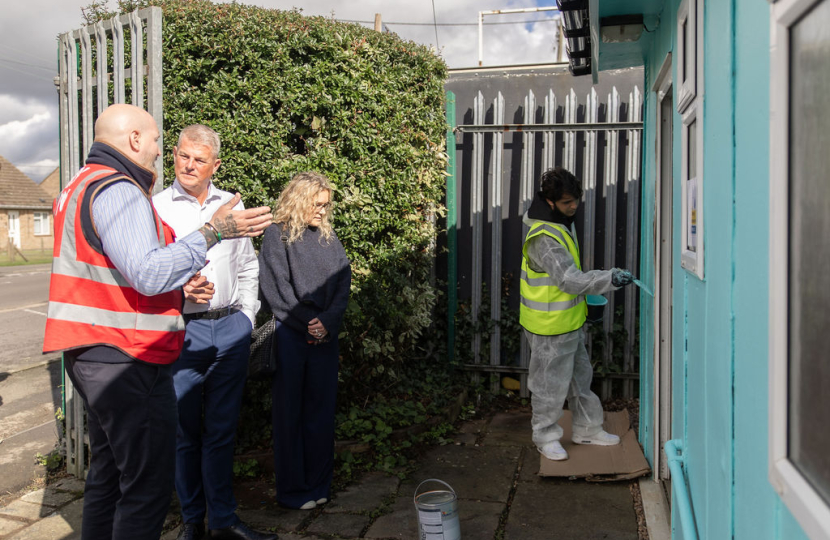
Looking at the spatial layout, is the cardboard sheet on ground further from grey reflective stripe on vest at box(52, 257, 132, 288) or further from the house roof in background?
the house roof in background

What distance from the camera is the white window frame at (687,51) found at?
89.1 inches

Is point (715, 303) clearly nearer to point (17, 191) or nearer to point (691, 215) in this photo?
point (691, 215)

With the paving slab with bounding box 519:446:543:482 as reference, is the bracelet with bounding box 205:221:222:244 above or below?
above

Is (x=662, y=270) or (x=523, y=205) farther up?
(x=523, y=205)

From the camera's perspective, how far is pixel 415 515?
3738 millimetres

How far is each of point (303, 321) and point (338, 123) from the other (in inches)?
67.4

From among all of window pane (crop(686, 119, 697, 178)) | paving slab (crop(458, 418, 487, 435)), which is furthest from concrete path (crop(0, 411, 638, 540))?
window pane (crop(686, 119, 697, 178))

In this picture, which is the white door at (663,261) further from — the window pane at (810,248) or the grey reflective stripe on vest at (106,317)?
the window pane at (810,248)

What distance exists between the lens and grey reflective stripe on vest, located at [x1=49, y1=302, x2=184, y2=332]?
2404 millimetres

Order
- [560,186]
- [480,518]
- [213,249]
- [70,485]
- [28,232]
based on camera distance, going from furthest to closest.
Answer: [28,232], [560,186], [70,485], [480,518], [213,249]

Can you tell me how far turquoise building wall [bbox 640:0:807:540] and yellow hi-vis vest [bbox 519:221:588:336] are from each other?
1.62 m

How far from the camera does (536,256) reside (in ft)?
13.9

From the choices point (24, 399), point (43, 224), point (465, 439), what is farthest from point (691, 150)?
point (43, 224)

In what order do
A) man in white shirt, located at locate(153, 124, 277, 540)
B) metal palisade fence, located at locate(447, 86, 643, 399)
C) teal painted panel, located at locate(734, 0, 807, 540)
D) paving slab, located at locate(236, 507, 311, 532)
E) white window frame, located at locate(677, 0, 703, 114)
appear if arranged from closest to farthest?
teal painted panel, located at locate(734, 0, 807, 540) → white window frame, located at locate(677, 0, 703, 114) → man in white shirt, located at locate(153, 124, 277, 540) → paving slab, located at locate(236, 507, 311, 532) → metal palisade fence, located at locate(447, 86, 643, 399)
